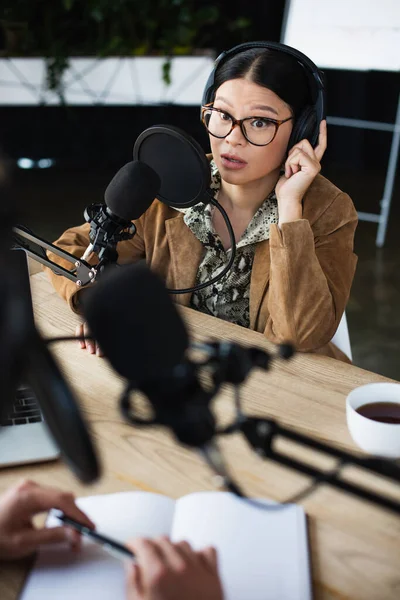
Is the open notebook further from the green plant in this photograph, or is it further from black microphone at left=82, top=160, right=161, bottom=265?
the green plant

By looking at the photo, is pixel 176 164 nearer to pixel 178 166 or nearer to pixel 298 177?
pixel 178 166

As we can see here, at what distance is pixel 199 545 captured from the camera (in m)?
0.78

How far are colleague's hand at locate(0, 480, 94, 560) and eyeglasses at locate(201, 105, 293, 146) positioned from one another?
806 millimetres

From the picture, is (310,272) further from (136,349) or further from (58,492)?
(136,349)

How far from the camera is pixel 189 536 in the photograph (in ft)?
2.62

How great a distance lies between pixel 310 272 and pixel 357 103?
3.77 meters

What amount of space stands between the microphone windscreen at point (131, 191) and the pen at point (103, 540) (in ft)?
1.42

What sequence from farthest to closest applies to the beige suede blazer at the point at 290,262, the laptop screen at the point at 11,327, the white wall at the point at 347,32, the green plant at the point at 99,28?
the green plant at the point at 99,28
the white wall at the point at 347,32
the beige suede blazer at the point at 290,262
the laptop screen at the point at 11,327

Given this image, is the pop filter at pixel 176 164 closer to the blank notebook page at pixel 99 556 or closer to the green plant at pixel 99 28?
the blank notebook page at pixel 99 556

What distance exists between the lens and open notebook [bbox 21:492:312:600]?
0.74 meters

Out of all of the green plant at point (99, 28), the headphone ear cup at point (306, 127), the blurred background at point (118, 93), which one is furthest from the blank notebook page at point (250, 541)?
the green plant at point (99, 28)

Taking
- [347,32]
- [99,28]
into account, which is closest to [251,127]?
[347,32]

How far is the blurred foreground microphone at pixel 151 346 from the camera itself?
46 cm

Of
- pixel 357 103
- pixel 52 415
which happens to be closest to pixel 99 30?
pixel 357 103
